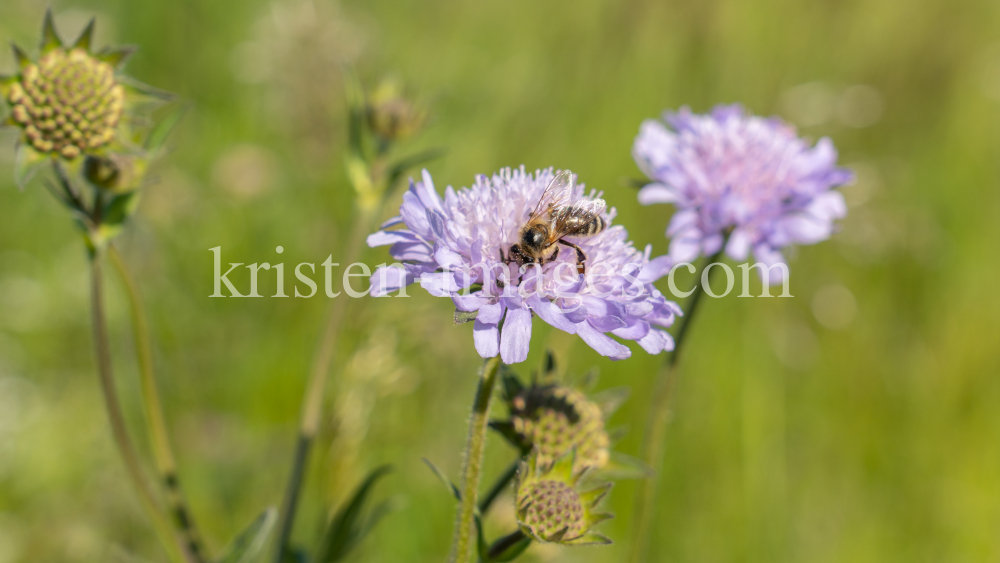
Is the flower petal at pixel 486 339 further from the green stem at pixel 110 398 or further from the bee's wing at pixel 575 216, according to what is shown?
the green stem at pixel 110 398

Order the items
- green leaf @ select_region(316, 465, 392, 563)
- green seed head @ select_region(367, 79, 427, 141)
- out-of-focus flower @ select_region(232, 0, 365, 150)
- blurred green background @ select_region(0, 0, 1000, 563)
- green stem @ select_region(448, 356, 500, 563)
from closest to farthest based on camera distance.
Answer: green stem @ select_region(448, 356, 500, 563) → green leaf @ select_region(316, 465, 392, 563) → green seed head @ select_region(367, 79, 427, 141) → blurred green background @ select_region(0, 0, 1000, 563) → out-of-focus flower @ select_region(232, 0, 365, 150)

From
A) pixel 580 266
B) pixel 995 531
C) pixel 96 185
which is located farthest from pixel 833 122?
pixel 96 185

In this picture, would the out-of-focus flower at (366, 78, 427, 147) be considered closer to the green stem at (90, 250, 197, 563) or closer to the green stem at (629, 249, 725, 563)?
the green stem at (90, 250, 197, 563)

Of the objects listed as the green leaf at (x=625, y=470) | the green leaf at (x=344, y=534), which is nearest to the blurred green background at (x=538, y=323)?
the green leaf at (x=344, y=534)

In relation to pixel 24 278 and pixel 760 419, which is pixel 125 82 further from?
pixel 760 419

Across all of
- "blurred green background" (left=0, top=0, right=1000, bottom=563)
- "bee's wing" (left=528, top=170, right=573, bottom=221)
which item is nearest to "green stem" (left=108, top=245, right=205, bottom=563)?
"blurred green background" (left=0, top=0, right=1000, bottom=563)

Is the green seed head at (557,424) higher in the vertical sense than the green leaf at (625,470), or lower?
higher

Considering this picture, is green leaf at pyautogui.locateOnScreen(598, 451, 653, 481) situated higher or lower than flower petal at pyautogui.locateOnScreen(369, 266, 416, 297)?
lower

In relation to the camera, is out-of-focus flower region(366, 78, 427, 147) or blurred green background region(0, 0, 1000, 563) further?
blurred green background region(0, 0, 1000, 563)
